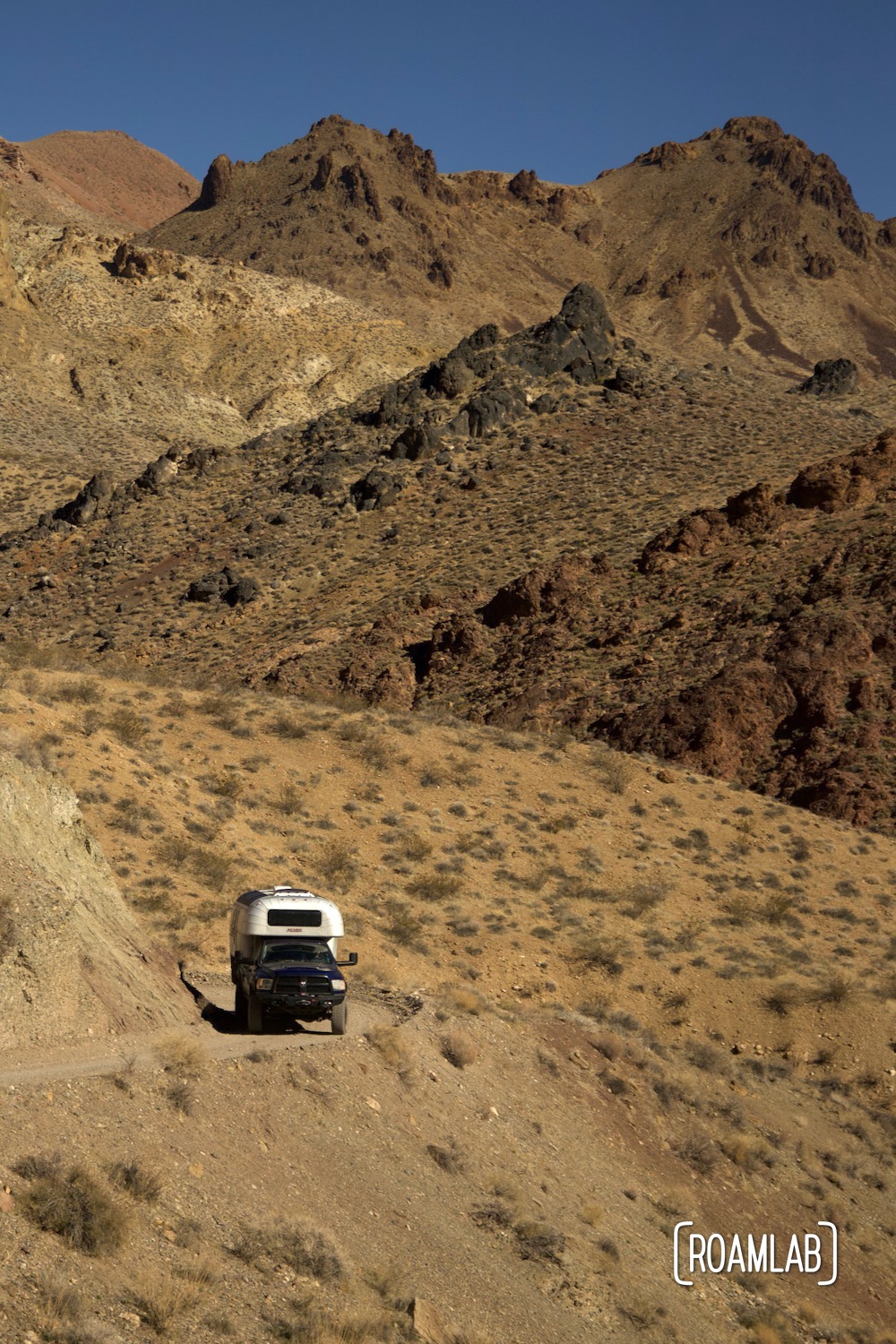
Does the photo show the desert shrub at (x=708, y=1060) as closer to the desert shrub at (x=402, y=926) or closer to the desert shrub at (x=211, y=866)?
the desert shrub at (x=402, y=926)

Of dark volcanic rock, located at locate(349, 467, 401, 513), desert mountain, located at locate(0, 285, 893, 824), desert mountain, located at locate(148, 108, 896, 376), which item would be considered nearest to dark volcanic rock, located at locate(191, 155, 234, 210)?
desert mountain, located at locate(148, 108, 896, 376)

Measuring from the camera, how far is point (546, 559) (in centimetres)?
4481

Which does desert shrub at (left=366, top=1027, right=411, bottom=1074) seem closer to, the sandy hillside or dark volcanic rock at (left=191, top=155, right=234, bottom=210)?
the sandy hillside

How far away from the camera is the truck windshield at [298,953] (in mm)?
13312

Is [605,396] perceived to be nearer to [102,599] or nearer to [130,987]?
[102,599]

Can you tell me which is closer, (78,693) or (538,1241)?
(538,1241)

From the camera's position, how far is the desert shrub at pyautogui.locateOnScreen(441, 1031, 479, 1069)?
47.9 ft

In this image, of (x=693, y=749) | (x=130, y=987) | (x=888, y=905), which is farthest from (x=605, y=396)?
(x=130, y=987)

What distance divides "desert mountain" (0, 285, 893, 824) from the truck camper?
61.9ft

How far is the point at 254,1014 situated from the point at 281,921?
1056 mm

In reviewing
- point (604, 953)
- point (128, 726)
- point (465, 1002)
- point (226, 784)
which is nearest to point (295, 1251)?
→ point (465, 1002)

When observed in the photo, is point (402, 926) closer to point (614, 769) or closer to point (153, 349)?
point (614, 769)

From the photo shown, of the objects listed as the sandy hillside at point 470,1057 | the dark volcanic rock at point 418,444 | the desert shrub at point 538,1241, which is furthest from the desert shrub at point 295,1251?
the dark volcanic rock at point 418,444

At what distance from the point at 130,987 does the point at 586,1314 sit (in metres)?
5.57
